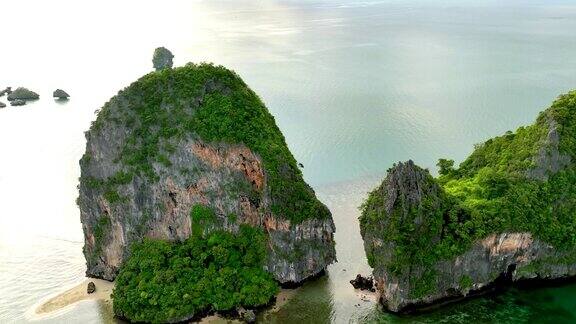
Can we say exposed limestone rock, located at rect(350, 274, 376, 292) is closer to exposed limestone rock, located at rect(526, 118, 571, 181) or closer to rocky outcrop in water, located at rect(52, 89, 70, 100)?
exposed limestone rock, located at rect(526, 118, 571, 181)

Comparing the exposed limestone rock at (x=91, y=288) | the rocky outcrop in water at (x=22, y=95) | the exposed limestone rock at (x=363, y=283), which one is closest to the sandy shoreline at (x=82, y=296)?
the exposed limestone rock at (x=91, y=288)

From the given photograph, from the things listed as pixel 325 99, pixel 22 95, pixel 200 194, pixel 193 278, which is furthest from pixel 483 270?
pixel 22 95

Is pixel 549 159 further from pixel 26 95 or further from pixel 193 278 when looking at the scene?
pixel 26 95

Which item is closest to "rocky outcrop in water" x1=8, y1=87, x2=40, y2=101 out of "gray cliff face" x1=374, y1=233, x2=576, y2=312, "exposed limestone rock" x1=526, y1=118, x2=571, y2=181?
"gray cliff face" x1=374, y1=233, x2=576, y2=312

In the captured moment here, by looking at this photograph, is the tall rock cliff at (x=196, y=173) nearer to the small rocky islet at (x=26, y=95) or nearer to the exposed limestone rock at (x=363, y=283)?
the exposed limestone rock at (x=363, y=283)

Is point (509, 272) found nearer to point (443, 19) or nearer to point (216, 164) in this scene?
point (216, 164)

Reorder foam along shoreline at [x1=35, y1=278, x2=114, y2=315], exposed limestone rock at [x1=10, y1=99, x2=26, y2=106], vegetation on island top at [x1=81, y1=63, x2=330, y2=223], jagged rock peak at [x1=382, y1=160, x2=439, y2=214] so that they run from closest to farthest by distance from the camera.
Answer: jagged rock peak at [x1=382, y1=160, x2=439, y2=214]
vegetation on island top at [x1=81, y1=63, x2=330, y2=223]
foam along shoreline at [x1=35, y1=278, x2=114, y2=315]
exposed limestone rock at [x1=10, y1=99, x2=26, y2=106]
